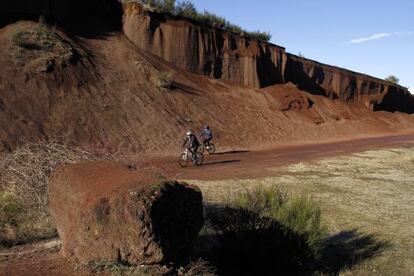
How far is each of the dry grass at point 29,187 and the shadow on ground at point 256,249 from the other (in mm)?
2572

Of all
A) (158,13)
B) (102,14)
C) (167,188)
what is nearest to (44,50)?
(102,14)

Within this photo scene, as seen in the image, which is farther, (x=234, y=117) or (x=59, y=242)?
(x=234, y=117)

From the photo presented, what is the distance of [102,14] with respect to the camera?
131ft

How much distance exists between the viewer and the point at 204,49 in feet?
149

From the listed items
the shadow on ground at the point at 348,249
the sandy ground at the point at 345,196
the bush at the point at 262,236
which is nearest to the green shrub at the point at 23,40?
the sandy ground at the point at 345,196

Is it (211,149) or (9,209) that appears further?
(211,149)

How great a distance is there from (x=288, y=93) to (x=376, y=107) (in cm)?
2164

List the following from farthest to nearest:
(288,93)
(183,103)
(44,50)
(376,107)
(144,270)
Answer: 1. (376,107)
2. (288,93)
3. (183,103)
4. (44,50)
5. (144,270)

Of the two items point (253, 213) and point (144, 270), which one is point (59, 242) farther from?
point (253, 213)

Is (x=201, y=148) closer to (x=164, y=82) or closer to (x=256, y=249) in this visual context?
(x=164, y=82)

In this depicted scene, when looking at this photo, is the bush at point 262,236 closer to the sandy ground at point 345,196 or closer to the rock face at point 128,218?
the sandy ground at point 345,196

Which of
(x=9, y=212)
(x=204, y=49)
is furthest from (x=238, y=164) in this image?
(x=204, y=49)

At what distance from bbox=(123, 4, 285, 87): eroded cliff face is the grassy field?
19.8 m

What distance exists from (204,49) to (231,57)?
3.56 meters
